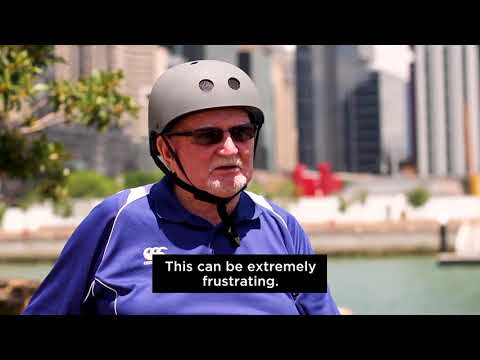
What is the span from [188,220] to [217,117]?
1.21ft

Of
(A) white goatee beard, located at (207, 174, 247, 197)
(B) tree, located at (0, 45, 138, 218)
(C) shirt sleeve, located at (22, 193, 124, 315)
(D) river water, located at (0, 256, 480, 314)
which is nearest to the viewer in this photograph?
(C) shirt sleeve, located at (22, 193, 124, 315)

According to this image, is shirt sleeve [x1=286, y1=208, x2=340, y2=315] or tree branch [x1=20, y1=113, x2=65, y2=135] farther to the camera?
tree branch [x1=20, y1=113, x2=65, y2=135]

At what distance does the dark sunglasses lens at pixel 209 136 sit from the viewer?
255 cm

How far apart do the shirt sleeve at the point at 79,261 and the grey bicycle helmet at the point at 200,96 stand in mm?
316

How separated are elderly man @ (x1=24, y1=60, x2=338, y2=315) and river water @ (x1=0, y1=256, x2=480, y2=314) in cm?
1948

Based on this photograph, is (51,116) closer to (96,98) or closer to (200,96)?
(96,98)

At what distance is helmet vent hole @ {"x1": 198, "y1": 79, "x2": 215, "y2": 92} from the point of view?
2557 mm

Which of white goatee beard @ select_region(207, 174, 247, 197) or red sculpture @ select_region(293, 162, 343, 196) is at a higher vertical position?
red sculpture @ select_region(293, 162, 343, 196)

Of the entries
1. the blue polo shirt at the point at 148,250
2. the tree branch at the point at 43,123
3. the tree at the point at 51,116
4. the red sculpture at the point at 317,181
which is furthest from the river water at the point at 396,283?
the red sculpture at the point at 317,181

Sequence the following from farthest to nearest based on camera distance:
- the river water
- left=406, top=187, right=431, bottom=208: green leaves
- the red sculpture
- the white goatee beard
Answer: the red sculpture
left=406, top=187, right=431, bottom=208: green leaves
the river water
the white goatee beard

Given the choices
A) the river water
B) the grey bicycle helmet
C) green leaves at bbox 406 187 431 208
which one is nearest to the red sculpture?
green leaves at bbox 406 187 431 208

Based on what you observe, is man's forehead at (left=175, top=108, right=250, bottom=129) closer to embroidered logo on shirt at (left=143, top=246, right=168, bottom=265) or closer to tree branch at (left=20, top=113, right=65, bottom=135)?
embroidered logo on shirt at (left=143, top=246, right=168, bottom=265)
